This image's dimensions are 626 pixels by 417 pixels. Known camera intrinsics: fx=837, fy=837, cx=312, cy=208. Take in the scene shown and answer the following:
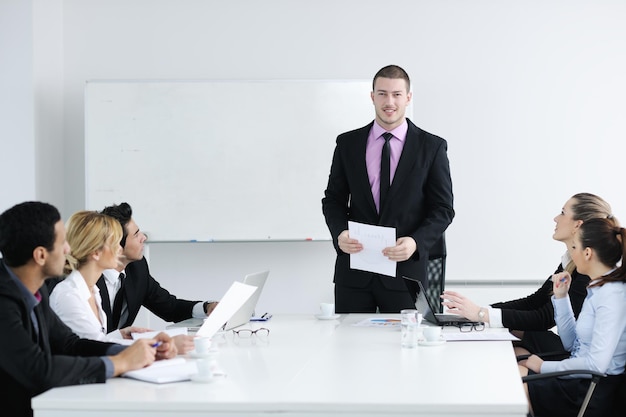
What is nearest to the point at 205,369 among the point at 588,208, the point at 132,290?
the point at 132,290

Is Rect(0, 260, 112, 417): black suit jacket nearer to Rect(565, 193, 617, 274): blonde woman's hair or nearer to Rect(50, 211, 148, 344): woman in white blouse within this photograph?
Rect(50, 211, 148, 344): woman in white blouse

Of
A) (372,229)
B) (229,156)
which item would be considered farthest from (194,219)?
(372,229)

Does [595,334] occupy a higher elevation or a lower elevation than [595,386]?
higher

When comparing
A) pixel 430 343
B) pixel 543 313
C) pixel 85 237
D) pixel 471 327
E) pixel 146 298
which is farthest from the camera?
pixel 146 298

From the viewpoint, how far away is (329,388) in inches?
86.4

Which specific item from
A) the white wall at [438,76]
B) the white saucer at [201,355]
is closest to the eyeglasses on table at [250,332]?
the white saucer at [201,355]

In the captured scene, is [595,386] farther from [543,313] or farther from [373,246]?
[373,246]

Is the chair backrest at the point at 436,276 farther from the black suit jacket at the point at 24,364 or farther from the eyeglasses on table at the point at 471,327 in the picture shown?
the black suit jacket at the point at 24,364

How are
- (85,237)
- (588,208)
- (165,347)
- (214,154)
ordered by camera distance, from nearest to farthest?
(165,347) < (85,237) < (588,208) < (214,154)

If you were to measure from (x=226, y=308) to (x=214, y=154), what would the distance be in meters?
2.99

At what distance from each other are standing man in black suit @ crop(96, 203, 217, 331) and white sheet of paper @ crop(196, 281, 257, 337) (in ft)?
2.60

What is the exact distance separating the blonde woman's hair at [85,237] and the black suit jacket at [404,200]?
1085mm

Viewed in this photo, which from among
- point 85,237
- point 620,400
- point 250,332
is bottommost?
point 620,400

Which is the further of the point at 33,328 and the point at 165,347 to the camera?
the point at 165,347
